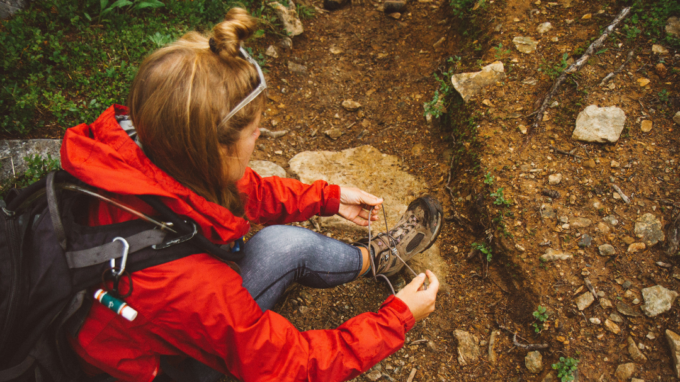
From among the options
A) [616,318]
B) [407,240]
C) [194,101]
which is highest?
[194,101]

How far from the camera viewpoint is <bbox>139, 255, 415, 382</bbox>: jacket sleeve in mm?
1609

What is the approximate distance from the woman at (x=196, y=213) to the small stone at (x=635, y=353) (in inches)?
62.5

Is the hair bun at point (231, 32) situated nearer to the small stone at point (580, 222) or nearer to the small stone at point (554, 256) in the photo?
the small stone at point (554, 256)

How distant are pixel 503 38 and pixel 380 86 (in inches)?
60.1

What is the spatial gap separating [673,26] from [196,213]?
430cm

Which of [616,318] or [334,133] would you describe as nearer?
[616,318]

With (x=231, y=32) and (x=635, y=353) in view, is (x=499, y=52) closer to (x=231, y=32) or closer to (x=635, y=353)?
(x=635, y=353)

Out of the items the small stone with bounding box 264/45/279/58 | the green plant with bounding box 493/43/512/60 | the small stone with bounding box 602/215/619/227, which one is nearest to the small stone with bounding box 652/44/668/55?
the green plant with bounding box 493/43/512/60

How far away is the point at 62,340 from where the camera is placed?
153 cm

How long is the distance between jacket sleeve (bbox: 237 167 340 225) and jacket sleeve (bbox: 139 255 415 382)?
97 centimetres

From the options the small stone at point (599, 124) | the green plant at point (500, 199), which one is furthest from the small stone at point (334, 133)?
the small stone at point (599, 124)

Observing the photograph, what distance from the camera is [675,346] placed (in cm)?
232

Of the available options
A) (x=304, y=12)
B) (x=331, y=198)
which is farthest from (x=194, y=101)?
Result: (x=304, y=12)

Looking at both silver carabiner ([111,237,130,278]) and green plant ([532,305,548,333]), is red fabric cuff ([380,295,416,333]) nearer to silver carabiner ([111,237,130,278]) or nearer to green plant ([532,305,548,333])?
green plant ([532,305,548,333])
